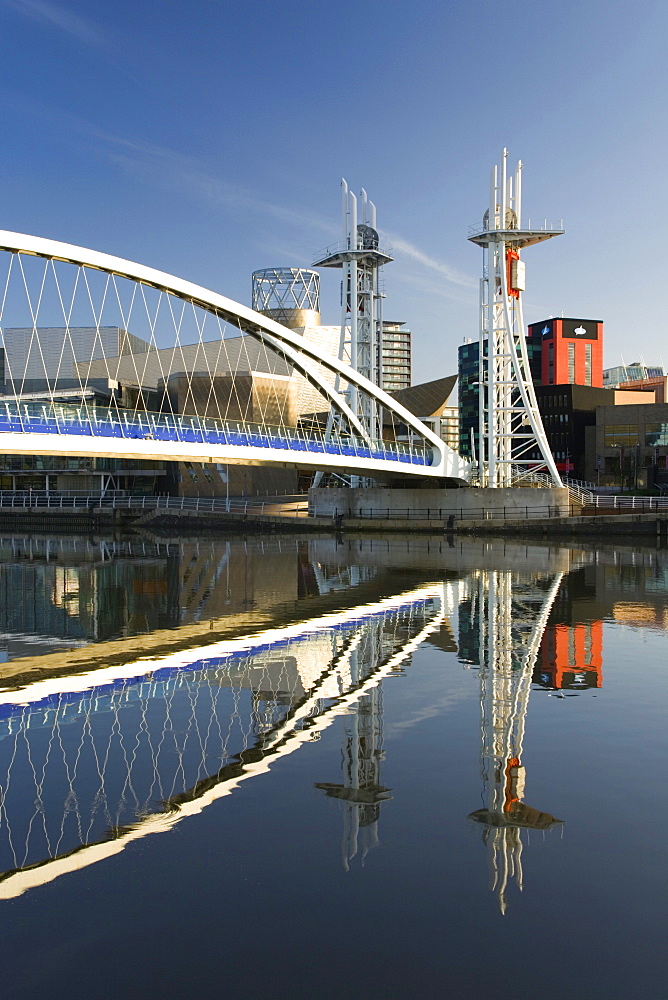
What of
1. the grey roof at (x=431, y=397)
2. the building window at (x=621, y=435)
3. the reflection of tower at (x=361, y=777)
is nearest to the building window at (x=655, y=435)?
the building window at (x=621, y=435)

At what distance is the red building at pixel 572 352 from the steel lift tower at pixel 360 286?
102 metres

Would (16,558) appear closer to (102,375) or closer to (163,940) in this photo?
(163,940)

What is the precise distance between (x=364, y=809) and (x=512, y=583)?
2081cm

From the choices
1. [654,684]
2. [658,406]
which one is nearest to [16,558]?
[654,684]

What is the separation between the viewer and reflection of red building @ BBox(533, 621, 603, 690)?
48.0 feet

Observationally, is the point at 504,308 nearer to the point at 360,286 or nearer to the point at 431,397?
the point at 360,286

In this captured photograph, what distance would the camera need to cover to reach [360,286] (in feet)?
205

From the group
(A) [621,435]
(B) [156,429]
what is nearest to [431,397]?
(A) [621,435]

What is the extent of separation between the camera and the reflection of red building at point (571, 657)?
1464 centimetres

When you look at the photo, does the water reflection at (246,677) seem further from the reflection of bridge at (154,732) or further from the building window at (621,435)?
the building window at (621,435)

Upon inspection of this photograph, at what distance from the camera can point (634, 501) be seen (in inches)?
2041

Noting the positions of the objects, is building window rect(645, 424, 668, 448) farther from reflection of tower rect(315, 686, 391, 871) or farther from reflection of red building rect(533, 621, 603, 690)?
reflection of tower rect(315, 686, 391, 871)

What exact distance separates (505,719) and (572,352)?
507ft

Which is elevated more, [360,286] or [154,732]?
[360,286]
